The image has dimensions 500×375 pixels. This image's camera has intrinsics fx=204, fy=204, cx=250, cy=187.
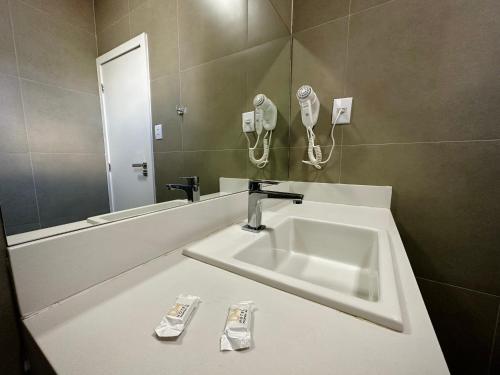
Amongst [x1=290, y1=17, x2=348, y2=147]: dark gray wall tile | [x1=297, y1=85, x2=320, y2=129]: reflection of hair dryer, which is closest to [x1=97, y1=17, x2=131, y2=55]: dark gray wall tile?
[x1=297, y1=85, x2=320, y2=129]: reflection of hair dryer

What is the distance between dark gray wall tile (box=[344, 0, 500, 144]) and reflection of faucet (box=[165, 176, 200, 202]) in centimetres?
86

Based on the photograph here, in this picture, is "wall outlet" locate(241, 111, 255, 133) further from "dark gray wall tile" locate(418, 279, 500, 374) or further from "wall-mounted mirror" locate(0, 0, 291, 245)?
"dark gray wall tile" locate(418, 279, 500, 374)

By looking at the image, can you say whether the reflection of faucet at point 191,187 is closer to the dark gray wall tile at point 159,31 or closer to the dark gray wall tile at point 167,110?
the dark gray wall tile at point 167,110

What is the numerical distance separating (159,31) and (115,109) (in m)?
0.30

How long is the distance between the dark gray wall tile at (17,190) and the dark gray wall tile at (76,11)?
0.87 feet

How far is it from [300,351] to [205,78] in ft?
2.74

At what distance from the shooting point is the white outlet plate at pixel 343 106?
42.3 inches

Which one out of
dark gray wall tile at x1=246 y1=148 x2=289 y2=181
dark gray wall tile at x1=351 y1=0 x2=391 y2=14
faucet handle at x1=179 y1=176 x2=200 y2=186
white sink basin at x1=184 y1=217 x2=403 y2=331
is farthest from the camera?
dark gray wall tile at x1=246 y1=148 x2=289 y2=181

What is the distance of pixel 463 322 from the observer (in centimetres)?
95

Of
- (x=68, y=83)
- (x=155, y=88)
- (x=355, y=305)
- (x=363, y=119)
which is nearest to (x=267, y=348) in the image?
(x=355, y=305)

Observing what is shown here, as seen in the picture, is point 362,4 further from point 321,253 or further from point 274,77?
point 321,253

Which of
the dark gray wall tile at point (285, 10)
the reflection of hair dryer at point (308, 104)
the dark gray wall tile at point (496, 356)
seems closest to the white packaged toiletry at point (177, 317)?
the reflection of hair dryer at point (308, 104)

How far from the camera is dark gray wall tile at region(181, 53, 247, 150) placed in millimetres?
701

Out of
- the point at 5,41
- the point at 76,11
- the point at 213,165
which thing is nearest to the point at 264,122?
the point at 213,165
